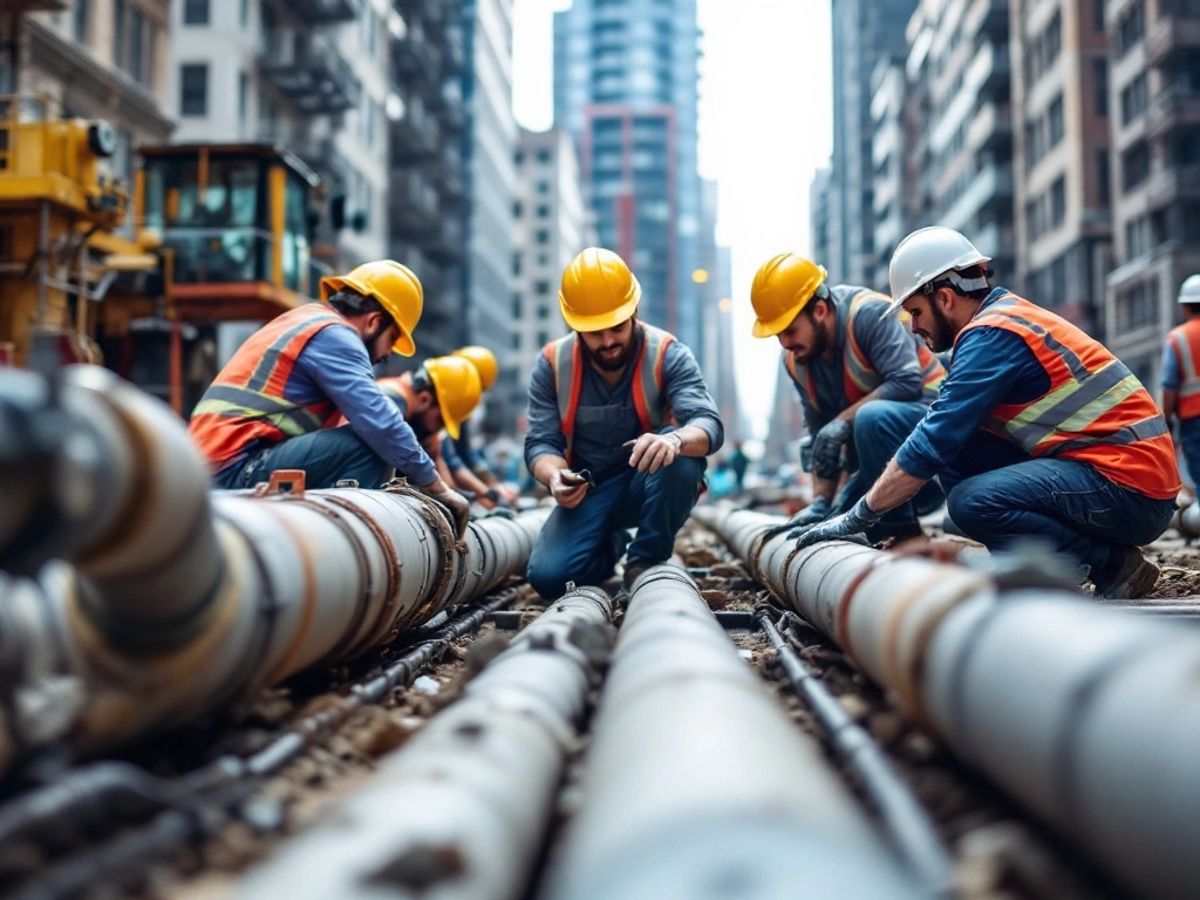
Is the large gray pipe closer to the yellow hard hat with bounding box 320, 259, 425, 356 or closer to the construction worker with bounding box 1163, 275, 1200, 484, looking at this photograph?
the yellow hard hat with bounding box 320, 259, 425, 356

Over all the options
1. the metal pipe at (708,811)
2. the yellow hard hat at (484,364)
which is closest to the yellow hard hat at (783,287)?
the metal pipe at (708,811)

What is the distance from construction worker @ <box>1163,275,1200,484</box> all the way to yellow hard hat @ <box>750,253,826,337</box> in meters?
3.36

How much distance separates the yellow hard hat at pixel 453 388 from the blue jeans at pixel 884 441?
10.6 feet

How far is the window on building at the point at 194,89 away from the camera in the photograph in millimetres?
31094

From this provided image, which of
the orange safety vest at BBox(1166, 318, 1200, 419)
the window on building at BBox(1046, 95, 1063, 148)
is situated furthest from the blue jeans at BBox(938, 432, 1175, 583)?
the window on building at BBox(1046, 95, 1063, 148)

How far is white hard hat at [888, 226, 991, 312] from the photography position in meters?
5.04

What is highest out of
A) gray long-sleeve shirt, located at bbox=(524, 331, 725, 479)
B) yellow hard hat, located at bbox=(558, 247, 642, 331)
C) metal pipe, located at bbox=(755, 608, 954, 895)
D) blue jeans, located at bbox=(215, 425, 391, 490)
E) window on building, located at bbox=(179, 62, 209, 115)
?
window on building, located at bbox=(179, 62, 209, 115)

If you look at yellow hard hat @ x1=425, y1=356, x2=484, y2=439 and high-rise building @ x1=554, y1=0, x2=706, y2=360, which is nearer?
yellow hard hat @ x1=425, y1=356, x2=484, y2=439

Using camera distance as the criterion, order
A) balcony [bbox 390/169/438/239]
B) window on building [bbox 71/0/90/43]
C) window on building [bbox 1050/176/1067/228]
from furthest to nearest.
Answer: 1. balcony [bbox 390/169/438/239]
2. window on building [bbox 1050/176/1067/228]
3. window on building [bbox 71/0/90/43]

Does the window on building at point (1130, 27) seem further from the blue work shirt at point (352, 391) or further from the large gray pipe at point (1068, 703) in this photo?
the large gray pipe at point (1068, 703)

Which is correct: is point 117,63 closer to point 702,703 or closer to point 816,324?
point 816,324

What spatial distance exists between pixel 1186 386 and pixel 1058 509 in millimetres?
4318

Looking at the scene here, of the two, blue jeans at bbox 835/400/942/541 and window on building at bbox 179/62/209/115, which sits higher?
window on building at bbox 179/62/209/115

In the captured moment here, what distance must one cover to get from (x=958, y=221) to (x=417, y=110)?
23.6 meters
